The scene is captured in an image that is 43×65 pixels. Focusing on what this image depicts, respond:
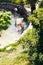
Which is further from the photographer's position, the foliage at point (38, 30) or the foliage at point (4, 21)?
the foliage at point (4, 21)

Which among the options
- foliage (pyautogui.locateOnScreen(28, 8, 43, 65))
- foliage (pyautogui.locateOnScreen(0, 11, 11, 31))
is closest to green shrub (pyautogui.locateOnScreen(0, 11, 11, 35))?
foliage (pyautogui.locateOnScreen(0, 11, 11, 31))

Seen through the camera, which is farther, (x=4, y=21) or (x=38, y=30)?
(x=4, y=21)

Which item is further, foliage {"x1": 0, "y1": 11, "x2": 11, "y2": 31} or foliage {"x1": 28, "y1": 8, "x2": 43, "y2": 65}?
foliage {"x1": 0, "y1": 11, "x2": 11, "y2": 31}

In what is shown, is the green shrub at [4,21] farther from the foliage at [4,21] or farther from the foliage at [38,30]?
the foliage at [38,30]

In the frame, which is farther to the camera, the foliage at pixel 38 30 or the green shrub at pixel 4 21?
the green shrub at pixel 4 21

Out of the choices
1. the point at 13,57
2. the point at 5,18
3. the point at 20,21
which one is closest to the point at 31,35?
the point at 13,57

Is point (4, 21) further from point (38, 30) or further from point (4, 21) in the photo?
point (38, 30)

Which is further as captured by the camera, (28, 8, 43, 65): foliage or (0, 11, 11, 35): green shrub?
(0, 11, 11, 35): green shrub

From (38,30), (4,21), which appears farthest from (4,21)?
(38,30)

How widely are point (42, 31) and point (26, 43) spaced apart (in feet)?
8.28

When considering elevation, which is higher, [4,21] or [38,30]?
[38,30]

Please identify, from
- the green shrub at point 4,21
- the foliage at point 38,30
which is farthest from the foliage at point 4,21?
the foliage at point 38,30

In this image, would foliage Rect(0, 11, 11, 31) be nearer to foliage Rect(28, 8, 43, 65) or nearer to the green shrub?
the green shrub

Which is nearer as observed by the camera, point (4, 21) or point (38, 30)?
point (38, 30)
